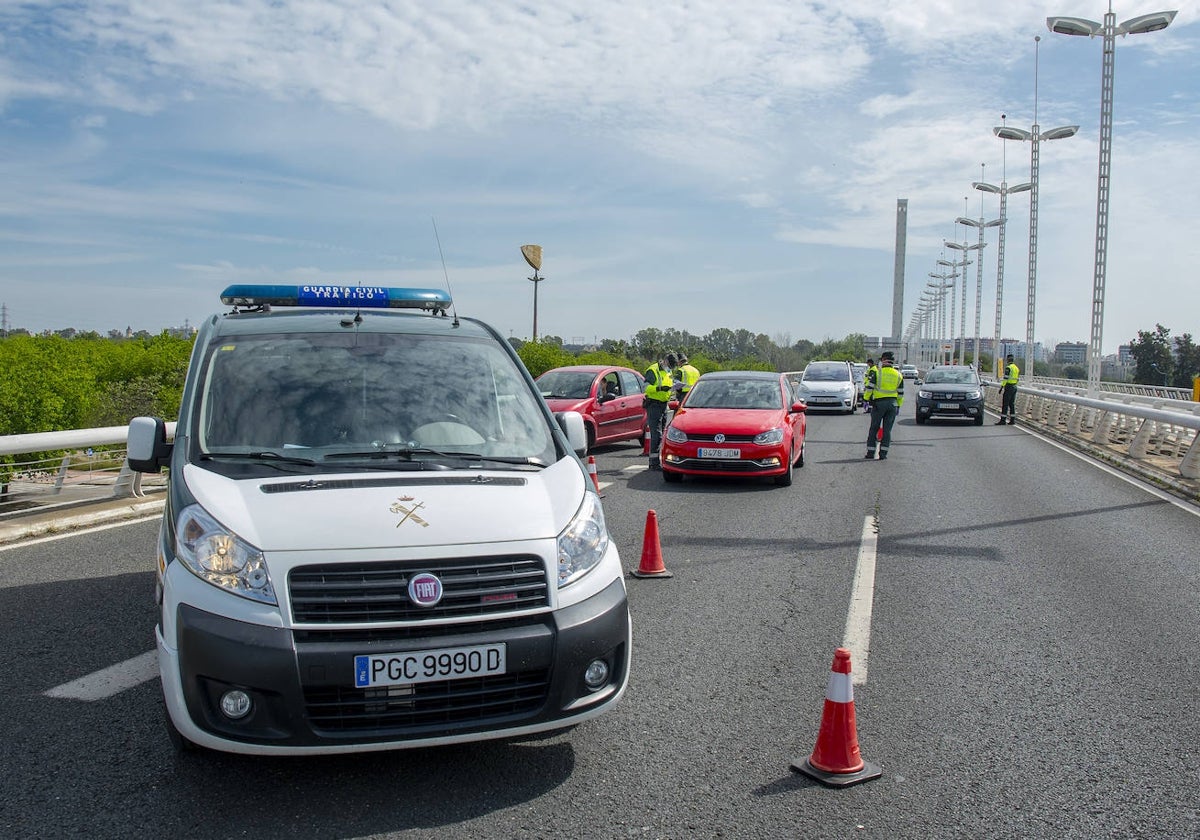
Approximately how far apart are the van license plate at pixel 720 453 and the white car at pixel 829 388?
18501 millimetres

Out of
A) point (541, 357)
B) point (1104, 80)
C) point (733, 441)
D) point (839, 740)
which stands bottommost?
point (839, 740)

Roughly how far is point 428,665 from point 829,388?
28.9 m

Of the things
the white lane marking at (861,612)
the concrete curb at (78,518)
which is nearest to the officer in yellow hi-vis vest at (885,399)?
the white lane marking at (861,612)

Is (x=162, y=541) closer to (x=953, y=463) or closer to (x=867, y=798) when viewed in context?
(x=867, y=798)

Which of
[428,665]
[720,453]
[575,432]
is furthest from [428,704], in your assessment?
[720,453]

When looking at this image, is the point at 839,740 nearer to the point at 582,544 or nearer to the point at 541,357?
the point at 582,544

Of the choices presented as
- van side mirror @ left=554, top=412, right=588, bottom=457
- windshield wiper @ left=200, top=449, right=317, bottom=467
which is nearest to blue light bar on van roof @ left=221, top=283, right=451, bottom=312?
van side mirror @ left=554, top=412, right=588, bottom=457

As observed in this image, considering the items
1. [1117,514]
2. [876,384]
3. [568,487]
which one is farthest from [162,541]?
[876,384]

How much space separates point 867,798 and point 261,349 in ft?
11.4

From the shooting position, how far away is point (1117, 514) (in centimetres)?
1153

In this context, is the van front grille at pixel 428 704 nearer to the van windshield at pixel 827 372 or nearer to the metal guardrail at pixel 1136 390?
the van windshield at pixel 827 372

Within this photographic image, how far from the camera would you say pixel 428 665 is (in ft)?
11.8

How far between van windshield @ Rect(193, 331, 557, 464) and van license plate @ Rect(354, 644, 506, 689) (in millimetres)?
1111

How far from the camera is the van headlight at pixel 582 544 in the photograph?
3.94m
